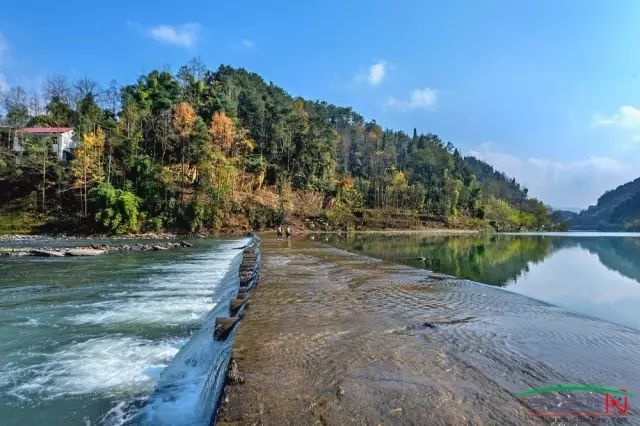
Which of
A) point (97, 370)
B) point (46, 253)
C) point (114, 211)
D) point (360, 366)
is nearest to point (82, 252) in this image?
point (46, 253)

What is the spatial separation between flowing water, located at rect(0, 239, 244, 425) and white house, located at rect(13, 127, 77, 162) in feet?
162

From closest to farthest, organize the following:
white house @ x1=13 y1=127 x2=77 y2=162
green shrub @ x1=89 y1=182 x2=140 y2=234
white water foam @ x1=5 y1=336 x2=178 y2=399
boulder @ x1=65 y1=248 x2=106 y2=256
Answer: white water foam @ x1=5 y1=336 x2=178 y2=399 < boulder @ x1=65 y1=248 x2=106 y2=256 < green shrub @ x1=89 y1=182 x2=140 y2=234 < white house @ x1=13 y1=127 x2=77 y2=162

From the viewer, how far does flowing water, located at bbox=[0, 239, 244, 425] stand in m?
5.37

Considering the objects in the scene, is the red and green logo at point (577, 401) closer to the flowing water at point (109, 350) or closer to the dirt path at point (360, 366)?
the dirt path at point (360, 366)

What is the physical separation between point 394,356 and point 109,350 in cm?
575

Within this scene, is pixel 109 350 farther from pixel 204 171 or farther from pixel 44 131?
pixel 44 131

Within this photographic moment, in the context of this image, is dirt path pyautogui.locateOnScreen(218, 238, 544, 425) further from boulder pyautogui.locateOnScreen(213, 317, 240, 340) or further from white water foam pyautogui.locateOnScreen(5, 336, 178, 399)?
white water foam pyautogui.locateOnScreen(5, 336, 178, 399)

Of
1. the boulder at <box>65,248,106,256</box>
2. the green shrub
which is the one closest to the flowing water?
the boulder at <box>65,248,106,256</box>

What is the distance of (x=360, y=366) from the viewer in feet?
18.5

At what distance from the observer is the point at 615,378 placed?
5.93m

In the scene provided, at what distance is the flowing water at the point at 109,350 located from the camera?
5.37 meters

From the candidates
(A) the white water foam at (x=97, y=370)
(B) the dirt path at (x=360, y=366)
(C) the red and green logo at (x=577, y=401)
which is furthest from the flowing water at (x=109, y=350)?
(C) the red and green logo at (x=577, y=401)

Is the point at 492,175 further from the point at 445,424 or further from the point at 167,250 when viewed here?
the point at 445,424

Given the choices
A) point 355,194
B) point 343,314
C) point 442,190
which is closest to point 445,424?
point 343,314
